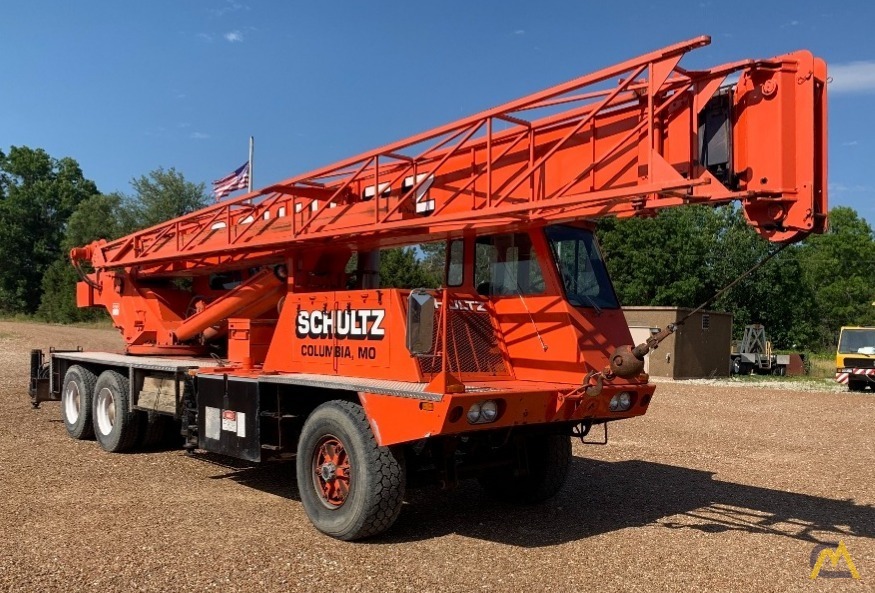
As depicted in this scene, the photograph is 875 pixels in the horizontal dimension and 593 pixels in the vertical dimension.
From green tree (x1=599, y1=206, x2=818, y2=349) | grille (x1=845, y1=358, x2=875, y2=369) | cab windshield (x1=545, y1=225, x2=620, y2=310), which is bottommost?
grille (x1=845, y1=358, x2=875, y2=369)

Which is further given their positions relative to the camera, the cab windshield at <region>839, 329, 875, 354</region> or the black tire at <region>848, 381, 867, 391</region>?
the cab windshield at <region>839, 329, 875, 354</region>

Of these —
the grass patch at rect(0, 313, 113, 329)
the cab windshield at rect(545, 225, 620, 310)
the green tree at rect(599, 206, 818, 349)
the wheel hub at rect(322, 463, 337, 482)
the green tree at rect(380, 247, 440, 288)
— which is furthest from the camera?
the grass patch at rect(0, 313, 113, 329)

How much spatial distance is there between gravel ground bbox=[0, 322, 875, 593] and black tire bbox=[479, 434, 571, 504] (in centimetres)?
20

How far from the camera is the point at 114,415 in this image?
1058 cm

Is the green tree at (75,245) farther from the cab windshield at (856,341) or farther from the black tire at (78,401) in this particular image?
the cab windshield at (856,341)

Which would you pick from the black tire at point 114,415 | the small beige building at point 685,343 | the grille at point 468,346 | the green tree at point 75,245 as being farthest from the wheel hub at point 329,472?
the green tree at point 75,245

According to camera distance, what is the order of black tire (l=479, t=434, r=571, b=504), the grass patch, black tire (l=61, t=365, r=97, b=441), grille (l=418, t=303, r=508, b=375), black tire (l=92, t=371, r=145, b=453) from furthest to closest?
1. the grass patch
2. black tire (l=61, t=365, r=97, b=441)
3. black tire (l=92, t=371, r=145, b=453)
4. black tire (l=479, t=434, r=571, b=504)
5. grille (l=418, t=303, r=508, b=375)

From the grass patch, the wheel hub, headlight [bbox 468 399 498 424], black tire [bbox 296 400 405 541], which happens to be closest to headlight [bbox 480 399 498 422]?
headlight [bbox 468 399 498 424]

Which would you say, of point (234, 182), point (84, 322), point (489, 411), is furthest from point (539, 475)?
point (84, 322)

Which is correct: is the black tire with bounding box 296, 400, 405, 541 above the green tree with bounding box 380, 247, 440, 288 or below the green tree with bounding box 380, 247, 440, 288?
below

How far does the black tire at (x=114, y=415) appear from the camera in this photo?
33.7ft

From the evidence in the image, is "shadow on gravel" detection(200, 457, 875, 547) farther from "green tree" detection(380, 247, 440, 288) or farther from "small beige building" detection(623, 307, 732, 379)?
"small beige building" detection(623, 307, 732, 379)

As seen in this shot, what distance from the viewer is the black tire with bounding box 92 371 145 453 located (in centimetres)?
1028
